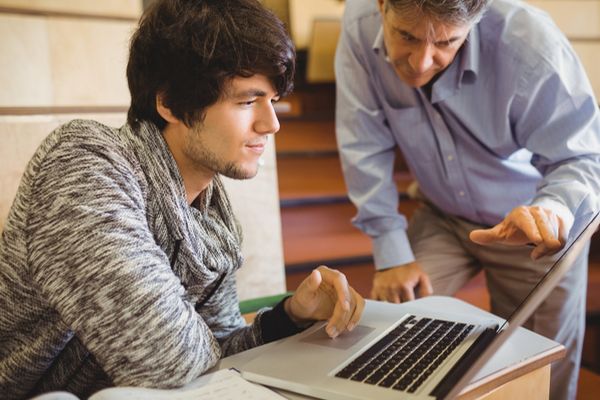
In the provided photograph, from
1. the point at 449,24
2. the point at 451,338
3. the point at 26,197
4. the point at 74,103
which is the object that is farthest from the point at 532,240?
the point at 74,103

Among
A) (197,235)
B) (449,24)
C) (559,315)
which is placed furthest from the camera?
(559,315)

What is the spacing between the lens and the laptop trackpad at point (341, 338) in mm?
930

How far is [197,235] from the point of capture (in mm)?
1054

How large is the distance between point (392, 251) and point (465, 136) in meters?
0.37

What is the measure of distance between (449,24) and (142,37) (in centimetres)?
65

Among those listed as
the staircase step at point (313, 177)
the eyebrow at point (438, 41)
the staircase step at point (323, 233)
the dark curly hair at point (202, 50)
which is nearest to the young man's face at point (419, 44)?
the eyebrow at point (438, 41)

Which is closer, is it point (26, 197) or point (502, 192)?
point (26, 197)

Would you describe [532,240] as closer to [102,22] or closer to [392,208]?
[392,208]

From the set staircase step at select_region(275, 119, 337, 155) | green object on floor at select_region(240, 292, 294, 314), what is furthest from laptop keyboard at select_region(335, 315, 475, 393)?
staircase step at select_region(275, 119, 337, 155)

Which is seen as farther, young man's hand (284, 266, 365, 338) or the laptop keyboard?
young man's hand (284, 266, 365, 338)

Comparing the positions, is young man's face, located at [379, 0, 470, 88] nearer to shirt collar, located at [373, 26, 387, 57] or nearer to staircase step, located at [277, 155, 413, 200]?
shirt collar, located at [373, 26, 387, 57]

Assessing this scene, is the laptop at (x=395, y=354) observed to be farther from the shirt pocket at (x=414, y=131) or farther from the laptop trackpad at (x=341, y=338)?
the shirt pocket at (x=414, y=131)

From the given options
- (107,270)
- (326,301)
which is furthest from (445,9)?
(107,270)

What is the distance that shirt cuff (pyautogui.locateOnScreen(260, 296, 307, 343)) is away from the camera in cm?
110
